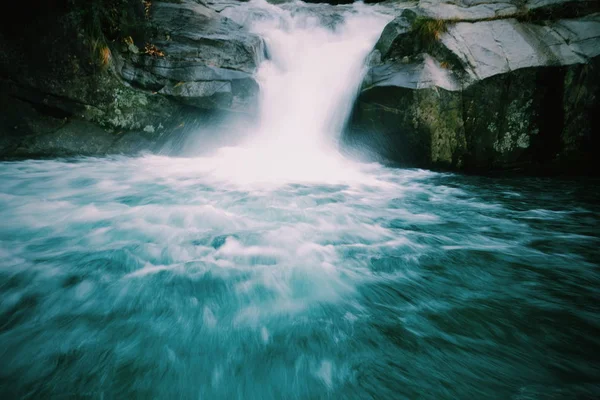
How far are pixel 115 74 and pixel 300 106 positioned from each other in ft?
14.1

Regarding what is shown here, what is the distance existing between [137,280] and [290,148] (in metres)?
5.54

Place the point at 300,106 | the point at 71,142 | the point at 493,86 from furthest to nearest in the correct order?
the point at 300,106, the point at 71,142, the point at 493,86

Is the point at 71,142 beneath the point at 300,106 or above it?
beneath

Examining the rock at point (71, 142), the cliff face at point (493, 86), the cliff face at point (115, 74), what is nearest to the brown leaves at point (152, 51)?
the cliff face at point (115, 74)

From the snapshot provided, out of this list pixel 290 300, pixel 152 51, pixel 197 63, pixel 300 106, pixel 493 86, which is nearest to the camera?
pixel 290 300

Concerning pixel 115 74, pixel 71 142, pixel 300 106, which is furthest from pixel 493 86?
pixel 71 142

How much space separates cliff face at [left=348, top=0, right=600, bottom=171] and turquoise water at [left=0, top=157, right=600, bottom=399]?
2149 millimetres

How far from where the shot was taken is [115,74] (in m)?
5.42

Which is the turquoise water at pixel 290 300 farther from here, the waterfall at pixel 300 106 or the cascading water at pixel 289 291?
the waterfall at pixel 300 106

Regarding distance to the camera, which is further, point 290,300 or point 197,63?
point 197,63

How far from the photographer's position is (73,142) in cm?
538

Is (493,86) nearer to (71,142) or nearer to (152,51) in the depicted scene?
(152,51)

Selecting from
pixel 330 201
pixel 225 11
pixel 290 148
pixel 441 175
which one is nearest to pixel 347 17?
pixel 225 11

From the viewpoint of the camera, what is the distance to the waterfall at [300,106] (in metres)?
6.09
